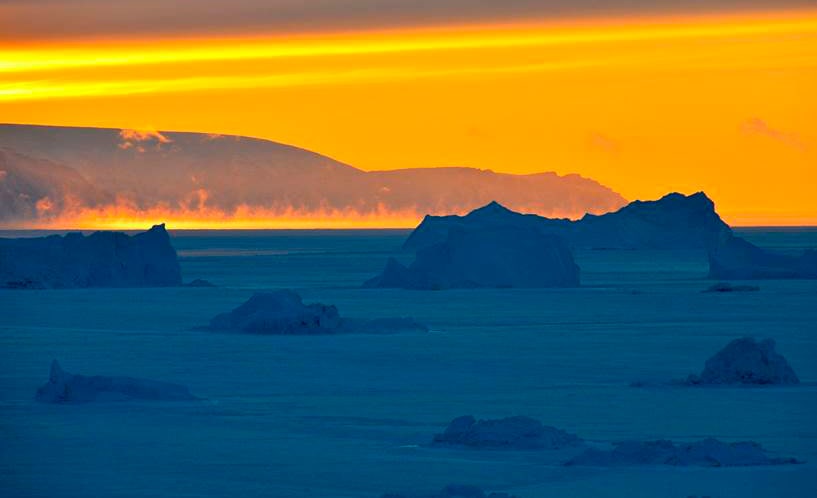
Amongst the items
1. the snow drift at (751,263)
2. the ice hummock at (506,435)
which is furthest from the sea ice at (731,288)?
the ice hummock at (506,435)

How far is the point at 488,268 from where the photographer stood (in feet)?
178

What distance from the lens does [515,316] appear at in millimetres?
38812

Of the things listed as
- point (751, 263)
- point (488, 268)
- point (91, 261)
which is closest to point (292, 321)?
point (488, 268)

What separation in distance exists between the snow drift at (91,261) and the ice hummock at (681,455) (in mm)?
37124

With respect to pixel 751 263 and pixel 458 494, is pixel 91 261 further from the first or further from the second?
pixel 458 494

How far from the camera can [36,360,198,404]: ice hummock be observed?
20.6m

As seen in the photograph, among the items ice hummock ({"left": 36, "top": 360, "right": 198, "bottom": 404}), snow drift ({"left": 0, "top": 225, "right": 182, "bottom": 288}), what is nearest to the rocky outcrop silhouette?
snow drift ({"left": 0, "top": 225, "right": 182, "bottom": 288})

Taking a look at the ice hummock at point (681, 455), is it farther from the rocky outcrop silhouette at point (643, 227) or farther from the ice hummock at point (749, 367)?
the rocky outcrop silhouette at point (643, 227)

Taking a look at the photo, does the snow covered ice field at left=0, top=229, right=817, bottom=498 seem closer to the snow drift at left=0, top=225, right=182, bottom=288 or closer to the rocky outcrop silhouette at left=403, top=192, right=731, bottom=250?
the snow drift at left=0, top=225, right=182, bottom=288

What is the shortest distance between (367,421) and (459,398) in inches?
98.9

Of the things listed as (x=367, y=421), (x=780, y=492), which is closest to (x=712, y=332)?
(x=367, y=421)

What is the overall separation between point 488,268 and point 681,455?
3894 cm

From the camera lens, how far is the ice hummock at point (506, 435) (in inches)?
643

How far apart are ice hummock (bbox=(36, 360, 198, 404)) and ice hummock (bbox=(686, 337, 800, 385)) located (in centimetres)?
663
